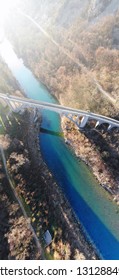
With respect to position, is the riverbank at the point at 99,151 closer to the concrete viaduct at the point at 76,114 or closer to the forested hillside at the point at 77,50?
the concrete viaduct at the point at 76,114

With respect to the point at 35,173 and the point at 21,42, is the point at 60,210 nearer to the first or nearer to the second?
the point at 35,173

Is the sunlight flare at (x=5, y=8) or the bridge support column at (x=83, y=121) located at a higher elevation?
the sunlight flare at (x=5, y=8)

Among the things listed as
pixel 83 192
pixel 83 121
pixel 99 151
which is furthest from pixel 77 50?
pixel 83 192

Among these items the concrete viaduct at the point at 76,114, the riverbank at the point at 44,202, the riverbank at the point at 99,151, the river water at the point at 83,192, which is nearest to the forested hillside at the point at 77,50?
the concrete viaduct at the point at 76,114

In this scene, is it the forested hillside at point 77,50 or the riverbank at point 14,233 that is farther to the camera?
the forested hillside at point 77,50

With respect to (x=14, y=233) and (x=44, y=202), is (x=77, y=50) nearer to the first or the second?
(x=44, y=202)
